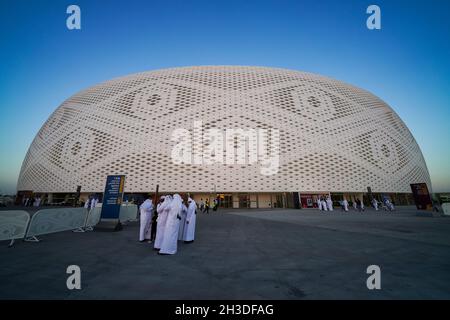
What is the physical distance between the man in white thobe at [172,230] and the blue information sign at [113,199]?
4.55 meters

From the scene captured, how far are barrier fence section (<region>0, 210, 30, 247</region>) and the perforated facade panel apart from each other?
74.4ft

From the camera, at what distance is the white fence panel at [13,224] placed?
17.4 ft

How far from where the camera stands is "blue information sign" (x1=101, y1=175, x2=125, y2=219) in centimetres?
838

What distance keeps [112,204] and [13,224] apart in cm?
316

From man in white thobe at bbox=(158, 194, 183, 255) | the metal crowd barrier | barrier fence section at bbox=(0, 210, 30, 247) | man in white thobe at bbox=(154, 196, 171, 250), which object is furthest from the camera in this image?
the metal crowd barrier

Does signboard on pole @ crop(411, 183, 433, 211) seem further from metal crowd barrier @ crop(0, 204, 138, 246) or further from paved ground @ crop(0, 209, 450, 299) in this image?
metal crowd barrier @ crop(0, 204, 138, 246)

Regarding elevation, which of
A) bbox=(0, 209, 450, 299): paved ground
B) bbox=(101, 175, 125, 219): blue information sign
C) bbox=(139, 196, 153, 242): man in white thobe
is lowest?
bbox=(0, 209, 450, 299): paved ground

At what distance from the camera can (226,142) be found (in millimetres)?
29953

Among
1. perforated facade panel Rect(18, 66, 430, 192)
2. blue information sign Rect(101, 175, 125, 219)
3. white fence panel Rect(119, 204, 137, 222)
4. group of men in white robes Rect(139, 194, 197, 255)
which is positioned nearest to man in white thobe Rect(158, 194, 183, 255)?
group of men in white robes Rect(139, 194, 197, 255)

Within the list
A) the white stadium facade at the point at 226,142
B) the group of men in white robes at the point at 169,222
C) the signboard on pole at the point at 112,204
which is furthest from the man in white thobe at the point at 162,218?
the white stadium facade at the point at 226,142

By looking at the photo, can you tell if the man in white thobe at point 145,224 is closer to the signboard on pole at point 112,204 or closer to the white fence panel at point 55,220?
the signboard on pole at point 112,204

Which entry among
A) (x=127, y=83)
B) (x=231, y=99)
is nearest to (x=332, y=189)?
(x=231, y=99)

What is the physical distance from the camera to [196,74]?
36281mm

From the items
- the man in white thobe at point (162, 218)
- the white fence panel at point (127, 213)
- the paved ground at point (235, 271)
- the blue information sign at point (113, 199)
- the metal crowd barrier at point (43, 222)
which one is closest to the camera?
the paved ground at point (235, 271)
